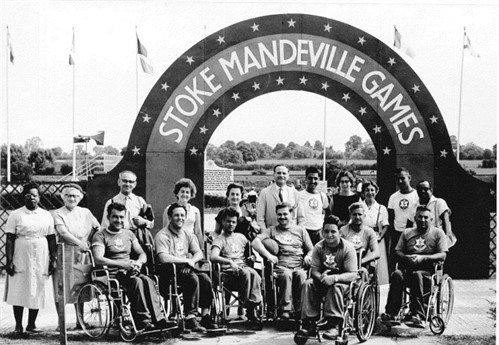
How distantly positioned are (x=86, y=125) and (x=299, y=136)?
2466 millimetres

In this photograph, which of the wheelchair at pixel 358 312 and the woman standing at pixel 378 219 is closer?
the wheelchair at pixel 358 312

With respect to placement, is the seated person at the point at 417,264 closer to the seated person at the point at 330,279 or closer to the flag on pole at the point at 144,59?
the seated person at the point at 330,279

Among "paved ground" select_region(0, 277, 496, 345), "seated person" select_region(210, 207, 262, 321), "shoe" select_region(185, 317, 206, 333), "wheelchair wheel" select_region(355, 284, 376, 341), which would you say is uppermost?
"seated person" select_region(210, 207, 262, 321)

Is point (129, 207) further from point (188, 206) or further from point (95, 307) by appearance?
point (95, 307)

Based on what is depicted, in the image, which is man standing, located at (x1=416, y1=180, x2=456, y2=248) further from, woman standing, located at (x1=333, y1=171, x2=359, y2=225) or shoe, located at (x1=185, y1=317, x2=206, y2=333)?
shoe, located at (x1=185, y1=317, x2=206, y2=333)

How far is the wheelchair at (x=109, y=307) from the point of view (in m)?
5.29

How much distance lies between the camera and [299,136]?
7.34 meters

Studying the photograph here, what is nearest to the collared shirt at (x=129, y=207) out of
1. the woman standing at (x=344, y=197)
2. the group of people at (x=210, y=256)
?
the group of people at (x=210, y=256)

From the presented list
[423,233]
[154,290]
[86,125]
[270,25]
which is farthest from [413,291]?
[86,125]

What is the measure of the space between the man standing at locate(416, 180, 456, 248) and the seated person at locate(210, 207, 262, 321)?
81.1 inches

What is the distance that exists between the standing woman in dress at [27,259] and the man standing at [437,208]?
3884mm

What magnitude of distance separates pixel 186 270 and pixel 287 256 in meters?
0.98

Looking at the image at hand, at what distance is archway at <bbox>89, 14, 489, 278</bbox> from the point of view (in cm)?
723

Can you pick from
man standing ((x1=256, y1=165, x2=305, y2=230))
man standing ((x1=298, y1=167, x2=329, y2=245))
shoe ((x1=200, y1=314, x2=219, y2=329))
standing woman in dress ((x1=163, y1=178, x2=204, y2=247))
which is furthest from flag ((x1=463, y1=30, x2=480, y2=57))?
shoe ((x1=200, y1=314, x2=219, y2=329))
